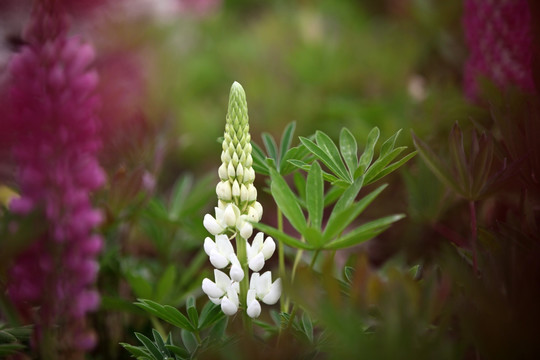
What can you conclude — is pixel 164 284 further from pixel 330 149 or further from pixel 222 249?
pixel 330 149

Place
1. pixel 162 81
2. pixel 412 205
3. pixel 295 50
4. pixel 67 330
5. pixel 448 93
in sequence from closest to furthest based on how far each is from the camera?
1. pixel 67 330
2. pixel 412 205
3. pixel 448 93
4. pixel 295 50
5. pixel 162 81

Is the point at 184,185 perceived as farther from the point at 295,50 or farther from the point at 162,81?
the point at 162,81

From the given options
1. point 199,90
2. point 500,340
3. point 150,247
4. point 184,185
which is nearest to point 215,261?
point 500,340

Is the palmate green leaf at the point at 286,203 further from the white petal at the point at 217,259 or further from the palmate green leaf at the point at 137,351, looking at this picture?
the palmate green leaf at the point at 137,351

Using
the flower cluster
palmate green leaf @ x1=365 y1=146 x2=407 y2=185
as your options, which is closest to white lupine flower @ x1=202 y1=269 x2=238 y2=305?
the flower cluster

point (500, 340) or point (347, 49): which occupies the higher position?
point (347, 49)

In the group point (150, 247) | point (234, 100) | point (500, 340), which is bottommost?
point (150, 247)
